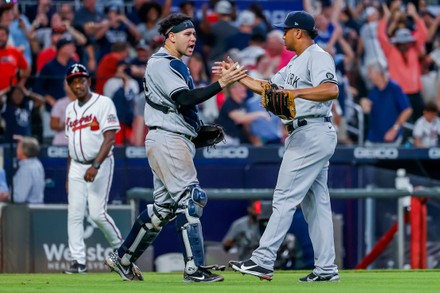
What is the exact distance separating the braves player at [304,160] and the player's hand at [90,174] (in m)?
3.54

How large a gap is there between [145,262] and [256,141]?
291cm

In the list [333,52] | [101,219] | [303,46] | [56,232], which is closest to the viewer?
[303,46]

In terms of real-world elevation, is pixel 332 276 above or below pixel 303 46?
below

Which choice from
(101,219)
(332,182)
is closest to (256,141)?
(332,182)

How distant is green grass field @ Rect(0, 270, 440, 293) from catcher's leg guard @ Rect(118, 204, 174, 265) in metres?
0.25

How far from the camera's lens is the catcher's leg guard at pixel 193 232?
377 inches

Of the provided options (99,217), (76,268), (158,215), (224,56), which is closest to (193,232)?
(158,215)

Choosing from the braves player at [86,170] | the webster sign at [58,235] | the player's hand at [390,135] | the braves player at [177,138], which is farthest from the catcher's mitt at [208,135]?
the player's hand at [390,135]

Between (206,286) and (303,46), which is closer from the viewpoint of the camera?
(206,286)

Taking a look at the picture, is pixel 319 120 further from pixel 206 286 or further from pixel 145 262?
pixel 145 262

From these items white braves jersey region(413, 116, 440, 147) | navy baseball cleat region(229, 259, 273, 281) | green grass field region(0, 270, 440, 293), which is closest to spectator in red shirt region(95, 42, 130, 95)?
white braves jersey region(413, 116, 440, 147)

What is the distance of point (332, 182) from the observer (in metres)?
17.0

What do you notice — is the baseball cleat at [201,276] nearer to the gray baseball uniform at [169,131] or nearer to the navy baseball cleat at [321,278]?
the gray baseball uniform at [169,131]

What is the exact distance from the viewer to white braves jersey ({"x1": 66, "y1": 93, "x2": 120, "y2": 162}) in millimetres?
13039
